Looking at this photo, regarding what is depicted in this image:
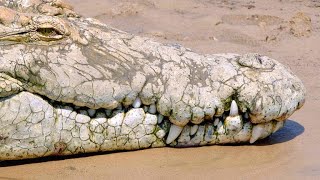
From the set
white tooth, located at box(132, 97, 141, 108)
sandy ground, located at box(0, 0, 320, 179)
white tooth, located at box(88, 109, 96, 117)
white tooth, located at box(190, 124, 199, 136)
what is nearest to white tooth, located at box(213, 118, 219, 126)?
white tooth, located at box(190, 124, 199, 136)

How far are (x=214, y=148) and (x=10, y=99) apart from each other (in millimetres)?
1264

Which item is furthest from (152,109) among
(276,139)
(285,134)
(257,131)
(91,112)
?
(285,134)

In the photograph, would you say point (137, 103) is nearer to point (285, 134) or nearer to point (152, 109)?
point (152, 109)

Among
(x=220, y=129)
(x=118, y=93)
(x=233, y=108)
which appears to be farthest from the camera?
(x=220, y=129)

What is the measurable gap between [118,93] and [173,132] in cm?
43

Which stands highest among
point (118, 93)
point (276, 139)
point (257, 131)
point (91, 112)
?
point (118, 93)

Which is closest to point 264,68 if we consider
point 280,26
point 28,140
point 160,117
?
point 160,117

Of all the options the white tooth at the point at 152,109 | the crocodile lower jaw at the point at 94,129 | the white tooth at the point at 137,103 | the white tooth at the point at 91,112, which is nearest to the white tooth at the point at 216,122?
the crocodile lower jaw at the point at 94,129

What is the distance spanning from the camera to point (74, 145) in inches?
154

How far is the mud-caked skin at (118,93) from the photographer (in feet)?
12.4

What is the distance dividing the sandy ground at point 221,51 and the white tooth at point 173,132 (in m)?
0.08

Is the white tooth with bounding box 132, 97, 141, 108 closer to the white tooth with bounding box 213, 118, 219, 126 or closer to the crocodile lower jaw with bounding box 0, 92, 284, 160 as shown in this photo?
the crocodile lower jaw with bounding box 0, 92, 284, 160

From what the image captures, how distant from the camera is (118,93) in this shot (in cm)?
382

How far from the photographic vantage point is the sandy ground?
3.88m
